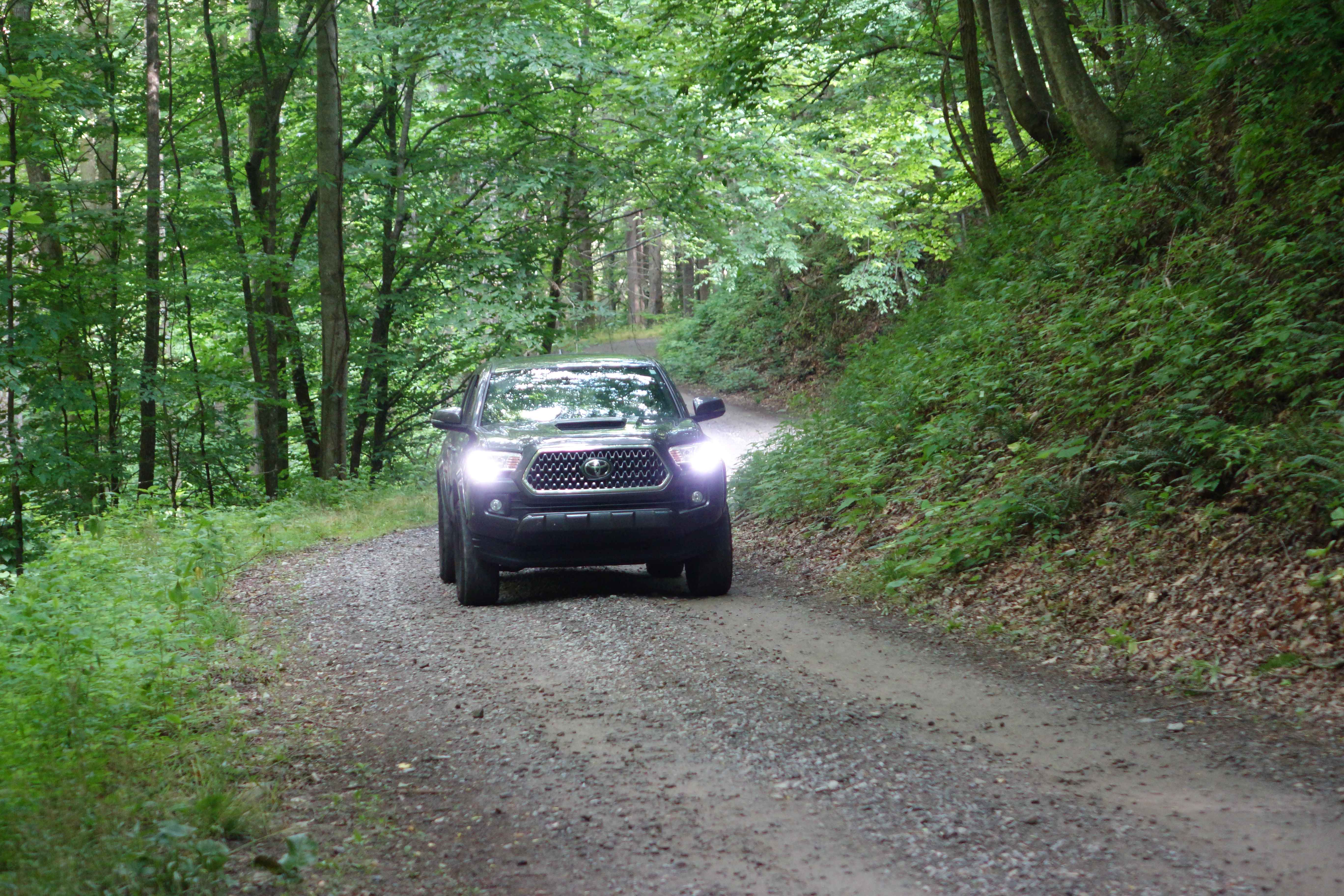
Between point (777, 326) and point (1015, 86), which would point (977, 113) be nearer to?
point (1015, 86)

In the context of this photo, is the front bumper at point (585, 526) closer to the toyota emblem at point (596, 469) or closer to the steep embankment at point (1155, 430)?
the toyota emblem at point (596, 469)

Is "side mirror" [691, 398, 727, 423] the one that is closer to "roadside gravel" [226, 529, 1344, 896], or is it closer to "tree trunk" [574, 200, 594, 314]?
"roadside gravel" [226, 529, 1344, 896]

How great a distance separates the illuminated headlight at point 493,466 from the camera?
25.2ft

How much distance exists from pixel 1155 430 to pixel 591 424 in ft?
14.1

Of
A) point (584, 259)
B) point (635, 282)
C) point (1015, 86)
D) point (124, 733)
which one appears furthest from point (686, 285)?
point (124, 733)

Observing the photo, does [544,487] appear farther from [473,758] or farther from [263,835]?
[263,835]

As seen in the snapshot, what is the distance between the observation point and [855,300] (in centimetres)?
2445

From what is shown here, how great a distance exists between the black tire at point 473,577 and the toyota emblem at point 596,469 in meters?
→ 1.02

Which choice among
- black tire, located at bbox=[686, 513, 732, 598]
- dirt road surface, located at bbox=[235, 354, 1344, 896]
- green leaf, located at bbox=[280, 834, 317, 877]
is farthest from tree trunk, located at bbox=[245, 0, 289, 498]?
green leaf, located at bbox=[280, 834, 317, 877]

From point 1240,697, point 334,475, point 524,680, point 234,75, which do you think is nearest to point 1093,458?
point 1240,697

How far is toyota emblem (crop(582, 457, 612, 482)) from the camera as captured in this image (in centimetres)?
773

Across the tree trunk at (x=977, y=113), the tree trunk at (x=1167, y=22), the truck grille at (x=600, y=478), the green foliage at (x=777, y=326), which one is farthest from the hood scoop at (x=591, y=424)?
the green foliage at (x=777, y=326)

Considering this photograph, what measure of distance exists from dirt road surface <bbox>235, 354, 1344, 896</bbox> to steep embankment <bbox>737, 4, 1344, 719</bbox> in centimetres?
83

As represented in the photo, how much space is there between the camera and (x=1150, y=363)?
27.2ft
